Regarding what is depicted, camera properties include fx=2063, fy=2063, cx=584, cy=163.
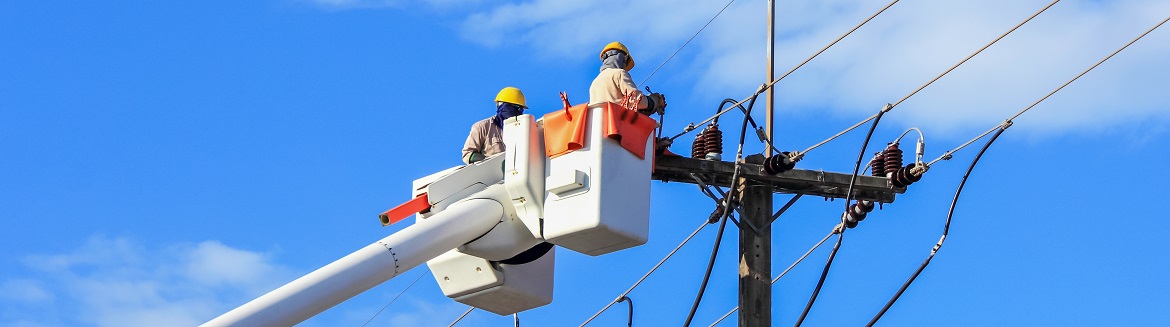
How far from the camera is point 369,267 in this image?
46.4 ft

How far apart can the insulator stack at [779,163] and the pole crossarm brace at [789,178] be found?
0.36ft

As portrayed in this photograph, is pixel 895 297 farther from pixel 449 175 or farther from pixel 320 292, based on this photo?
pixel 320 292

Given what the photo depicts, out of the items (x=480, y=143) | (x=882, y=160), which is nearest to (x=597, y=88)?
(x=480, y=143)

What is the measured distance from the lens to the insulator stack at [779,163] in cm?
1581

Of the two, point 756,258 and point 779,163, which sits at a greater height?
point 779,163

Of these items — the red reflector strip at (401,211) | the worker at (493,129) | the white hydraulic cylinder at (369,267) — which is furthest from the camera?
the worker at (493,129)

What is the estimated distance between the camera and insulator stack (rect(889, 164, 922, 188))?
53.2 ft

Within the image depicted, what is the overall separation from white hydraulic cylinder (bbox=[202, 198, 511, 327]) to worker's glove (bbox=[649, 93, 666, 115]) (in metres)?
1.43

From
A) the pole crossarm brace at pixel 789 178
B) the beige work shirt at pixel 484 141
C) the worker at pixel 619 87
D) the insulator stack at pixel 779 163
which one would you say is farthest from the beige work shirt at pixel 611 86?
the insulator stack at pixel 779 163

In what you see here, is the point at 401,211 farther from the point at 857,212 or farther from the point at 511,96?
the point at 857,212

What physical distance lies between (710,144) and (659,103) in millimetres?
688

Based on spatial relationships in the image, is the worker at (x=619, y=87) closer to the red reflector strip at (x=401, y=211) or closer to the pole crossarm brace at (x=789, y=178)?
the pole crossarm brace at (x=789, y=178)

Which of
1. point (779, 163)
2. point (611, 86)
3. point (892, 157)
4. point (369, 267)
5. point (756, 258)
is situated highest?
point (611, 86)

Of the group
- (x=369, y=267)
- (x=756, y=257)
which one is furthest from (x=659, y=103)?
(x=369, y=267)
